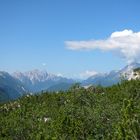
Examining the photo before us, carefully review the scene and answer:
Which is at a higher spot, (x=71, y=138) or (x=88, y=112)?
(x=88, y=112)

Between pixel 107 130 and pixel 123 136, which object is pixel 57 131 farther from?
pixel 123 136

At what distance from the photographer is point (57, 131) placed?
397ft

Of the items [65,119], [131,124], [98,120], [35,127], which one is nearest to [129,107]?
[131,124]

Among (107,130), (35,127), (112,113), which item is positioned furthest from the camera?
(35,127)

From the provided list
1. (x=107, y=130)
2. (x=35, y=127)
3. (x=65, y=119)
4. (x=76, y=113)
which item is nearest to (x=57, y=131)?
(x=65, y=119)

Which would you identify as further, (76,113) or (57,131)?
(76,113)

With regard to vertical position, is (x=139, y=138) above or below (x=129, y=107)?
below

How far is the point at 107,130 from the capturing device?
410ft

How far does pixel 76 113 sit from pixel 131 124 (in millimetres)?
82273

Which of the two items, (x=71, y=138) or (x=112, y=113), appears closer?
(x=71, y=138)

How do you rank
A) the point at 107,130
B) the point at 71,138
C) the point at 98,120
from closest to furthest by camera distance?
the point at 71,138 < the point at 107,130 < the point at 98,120

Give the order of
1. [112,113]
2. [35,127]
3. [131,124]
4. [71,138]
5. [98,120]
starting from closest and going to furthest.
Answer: [131,124] → [71,138] → [98,120] → [112,113] → [35,127]

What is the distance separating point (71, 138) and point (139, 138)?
181 feet

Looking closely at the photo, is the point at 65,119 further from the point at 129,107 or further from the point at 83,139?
the point at 129,107
